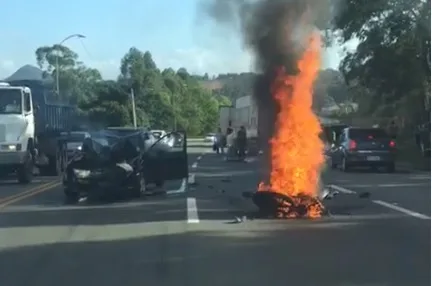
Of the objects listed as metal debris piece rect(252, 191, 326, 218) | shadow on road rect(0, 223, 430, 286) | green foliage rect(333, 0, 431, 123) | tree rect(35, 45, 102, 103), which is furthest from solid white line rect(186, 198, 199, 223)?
tree rect(35, 45, 102, 103)

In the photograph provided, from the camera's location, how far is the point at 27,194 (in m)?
21.7

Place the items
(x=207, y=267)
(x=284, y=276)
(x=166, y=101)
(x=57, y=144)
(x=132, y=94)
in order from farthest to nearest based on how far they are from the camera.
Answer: (x=166, y=101)
(x=132, y=94)
(x=57, y=144)
(x=207, y=267)
(x=284, y=276)

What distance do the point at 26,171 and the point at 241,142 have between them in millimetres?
17830

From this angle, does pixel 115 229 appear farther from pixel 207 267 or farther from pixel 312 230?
pixel 207 267

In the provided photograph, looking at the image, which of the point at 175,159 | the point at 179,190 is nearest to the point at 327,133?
the point at 179,190

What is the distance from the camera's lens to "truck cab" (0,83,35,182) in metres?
25.0

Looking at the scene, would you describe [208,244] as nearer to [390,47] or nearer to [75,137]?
[75,137]

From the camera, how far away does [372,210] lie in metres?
16.7

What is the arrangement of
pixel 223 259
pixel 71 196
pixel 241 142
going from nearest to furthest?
pixel 223 259
pixel 71 196
pixel 241 142

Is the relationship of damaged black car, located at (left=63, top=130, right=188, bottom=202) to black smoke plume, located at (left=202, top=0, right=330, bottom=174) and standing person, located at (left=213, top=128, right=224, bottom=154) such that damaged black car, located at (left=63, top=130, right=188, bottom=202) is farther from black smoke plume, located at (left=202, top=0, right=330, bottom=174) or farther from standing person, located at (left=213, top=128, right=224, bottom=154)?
standing person, located at (left=213, top=128, right=224, bottom=154)

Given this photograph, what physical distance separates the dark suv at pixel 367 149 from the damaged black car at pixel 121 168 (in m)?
12.6

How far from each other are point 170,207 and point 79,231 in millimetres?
3909

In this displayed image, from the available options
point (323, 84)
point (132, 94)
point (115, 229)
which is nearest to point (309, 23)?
point (323, 84)

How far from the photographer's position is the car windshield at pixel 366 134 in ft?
107
